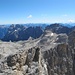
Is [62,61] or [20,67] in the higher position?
[20,67]

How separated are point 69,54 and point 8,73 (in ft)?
287

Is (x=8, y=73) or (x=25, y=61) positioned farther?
(x=25, y=61)

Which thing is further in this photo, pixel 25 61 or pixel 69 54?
pixel 69 54

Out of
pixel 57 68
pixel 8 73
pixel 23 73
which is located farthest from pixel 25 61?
pixel 57 68

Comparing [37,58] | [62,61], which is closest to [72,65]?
[62,61]

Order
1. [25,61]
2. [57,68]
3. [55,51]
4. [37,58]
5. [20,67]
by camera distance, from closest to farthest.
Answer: [20,67] < [25,61] < [37,58] < [57,68] < [55,51]

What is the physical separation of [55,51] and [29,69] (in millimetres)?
80078

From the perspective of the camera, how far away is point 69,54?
109 m

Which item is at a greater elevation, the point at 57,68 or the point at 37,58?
the point at 37,58

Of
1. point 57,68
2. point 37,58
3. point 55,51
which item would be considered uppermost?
point 37,58

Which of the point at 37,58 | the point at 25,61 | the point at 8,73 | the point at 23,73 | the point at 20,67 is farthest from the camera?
the point at 37,58

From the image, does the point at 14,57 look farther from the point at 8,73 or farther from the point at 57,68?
the point at 57,68

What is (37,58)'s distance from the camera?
3569cm

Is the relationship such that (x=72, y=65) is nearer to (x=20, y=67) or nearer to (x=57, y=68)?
(x=57, y=68)
